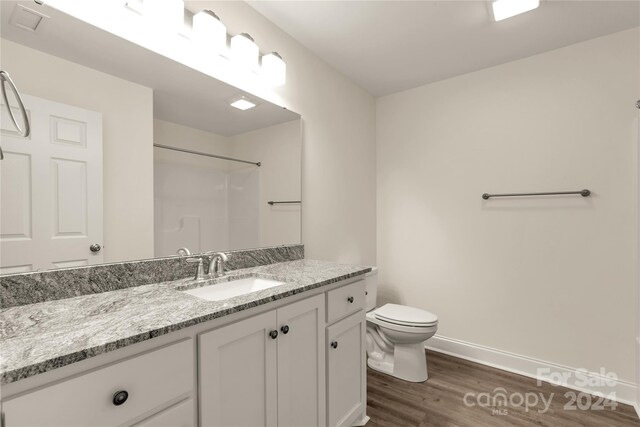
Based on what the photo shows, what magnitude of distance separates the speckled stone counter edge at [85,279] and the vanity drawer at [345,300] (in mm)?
668

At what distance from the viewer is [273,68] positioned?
1.75 m

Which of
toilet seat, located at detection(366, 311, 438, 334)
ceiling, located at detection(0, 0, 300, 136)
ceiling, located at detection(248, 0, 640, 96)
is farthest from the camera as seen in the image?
toilet seat, located at detection(366, 311, 438, 334)

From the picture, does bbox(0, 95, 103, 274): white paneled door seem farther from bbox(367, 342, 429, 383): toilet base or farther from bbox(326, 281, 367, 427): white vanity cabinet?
bbox(367, 342, 429, 383): toilet base

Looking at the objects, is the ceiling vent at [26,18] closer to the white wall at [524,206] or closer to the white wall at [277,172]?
the white wall at [277,172]

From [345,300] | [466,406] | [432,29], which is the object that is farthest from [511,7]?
[466,406]

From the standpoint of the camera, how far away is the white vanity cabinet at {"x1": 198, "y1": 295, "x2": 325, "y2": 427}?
0.90 m

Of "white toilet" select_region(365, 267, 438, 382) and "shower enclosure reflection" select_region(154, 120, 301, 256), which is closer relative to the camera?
"shower enclosure reflection" select_region(154, 120, 301, 256)

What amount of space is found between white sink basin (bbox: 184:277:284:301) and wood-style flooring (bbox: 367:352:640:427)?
3.19 ft

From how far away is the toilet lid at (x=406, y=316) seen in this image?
1999mm

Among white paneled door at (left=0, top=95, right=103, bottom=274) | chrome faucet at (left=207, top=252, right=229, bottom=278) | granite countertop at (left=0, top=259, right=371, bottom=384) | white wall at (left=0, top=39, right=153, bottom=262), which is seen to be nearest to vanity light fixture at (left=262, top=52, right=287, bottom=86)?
white wall at (left=0, top=39, right=153, bottom=262)

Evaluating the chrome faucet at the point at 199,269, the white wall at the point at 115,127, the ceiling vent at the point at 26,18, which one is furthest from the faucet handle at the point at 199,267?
the ceiling vent at the point at 26,18

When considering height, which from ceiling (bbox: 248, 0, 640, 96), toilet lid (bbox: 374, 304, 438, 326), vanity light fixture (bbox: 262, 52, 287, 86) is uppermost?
ceiling (bbox: 248, 0, 640, 96)

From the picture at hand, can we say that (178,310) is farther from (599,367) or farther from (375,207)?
(599,367)

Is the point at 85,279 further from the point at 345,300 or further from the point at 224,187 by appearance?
the point at 345,300
